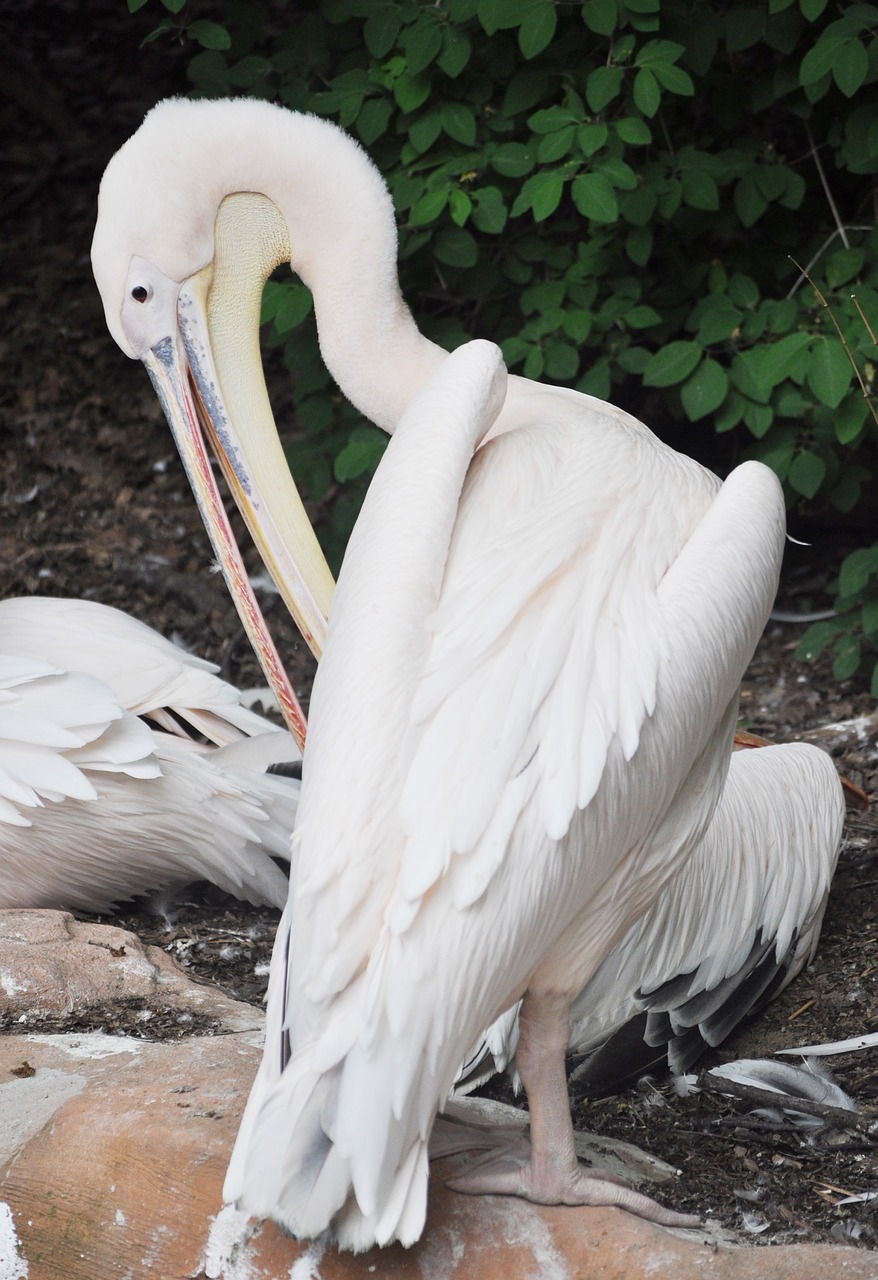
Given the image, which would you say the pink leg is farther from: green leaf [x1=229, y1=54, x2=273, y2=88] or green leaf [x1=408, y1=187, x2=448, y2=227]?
green leaf [x1=229, y1=54, x2=273, y2=88]

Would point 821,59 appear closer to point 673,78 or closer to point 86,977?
point 673,78

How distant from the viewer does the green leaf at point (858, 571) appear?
11.5 feet

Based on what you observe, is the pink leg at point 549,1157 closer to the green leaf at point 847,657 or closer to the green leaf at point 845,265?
the green leaf at point 847,657

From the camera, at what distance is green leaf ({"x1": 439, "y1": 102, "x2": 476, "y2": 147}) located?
3.38m

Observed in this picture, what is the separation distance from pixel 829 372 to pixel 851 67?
0.65 m

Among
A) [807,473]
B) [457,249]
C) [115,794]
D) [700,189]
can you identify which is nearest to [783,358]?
[807,473]

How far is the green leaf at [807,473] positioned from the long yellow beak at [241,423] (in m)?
1.44

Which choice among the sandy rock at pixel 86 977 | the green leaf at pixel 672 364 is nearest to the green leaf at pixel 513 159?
the green leaf at pixel 672 364

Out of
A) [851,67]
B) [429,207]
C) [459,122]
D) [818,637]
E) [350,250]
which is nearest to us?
[350,250]

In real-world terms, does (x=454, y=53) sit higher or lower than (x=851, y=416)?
higher

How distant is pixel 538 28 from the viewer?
3.13 metres

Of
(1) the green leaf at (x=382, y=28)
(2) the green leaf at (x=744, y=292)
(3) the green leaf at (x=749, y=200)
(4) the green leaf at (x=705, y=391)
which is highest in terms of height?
(1) the green leaf at (x=382, y=28)

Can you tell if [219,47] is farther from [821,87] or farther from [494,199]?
[821,87]

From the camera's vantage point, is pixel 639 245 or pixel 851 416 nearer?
pixel 851 416
